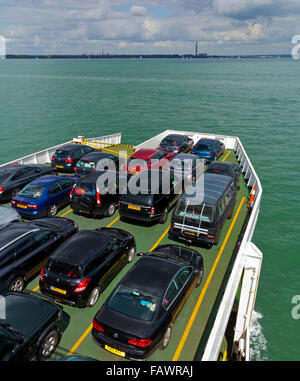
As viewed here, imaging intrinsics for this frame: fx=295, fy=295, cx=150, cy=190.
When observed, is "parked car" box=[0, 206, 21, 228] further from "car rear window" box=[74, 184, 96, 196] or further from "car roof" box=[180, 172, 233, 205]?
"car roof" box=[180, 172, 233, 205]

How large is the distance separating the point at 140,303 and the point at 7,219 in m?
6.08

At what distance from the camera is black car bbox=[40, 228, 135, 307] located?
279 inches

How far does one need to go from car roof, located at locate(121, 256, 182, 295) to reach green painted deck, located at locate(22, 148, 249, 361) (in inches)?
53.2

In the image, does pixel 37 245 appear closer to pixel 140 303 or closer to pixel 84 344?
pixel 84 344

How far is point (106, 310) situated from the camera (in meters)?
6.32

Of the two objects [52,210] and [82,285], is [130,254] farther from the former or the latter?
[52,210]

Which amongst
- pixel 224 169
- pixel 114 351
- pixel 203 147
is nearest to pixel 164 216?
pixel 224 169

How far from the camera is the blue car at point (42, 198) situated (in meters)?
11.0

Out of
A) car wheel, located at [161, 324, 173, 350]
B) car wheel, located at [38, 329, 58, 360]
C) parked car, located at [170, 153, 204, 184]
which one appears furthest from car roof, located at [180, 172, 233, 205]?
car wheel, located at [38, 329, 58, 360]

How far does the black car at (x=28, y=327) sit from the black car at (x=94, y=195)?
5005mm

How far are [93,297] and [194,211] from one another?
4196 mm

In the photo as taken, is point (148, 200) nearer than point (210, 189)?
No

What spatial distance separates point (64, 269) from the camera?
283 inches
